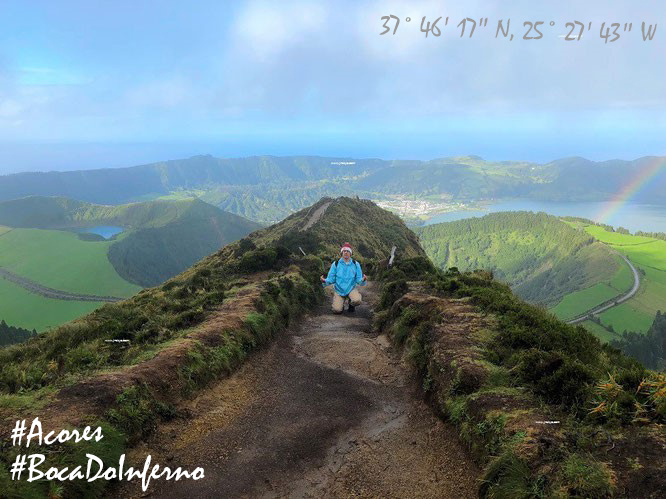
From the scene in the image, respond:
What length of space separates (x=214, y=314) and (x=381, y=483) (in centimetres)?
825

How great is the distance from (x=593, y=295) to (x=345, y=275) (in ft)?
453

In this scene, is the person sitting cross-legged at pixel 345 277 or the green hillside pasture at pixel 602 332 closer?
the person sitting cross-legged at pixel 345 277

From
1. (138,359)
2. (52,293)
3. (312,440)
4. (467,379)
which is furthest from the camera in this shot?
(52,293)

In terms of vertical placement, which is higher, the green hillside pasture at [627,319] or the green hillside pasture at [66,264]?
the green hillside pasture at [66,264]

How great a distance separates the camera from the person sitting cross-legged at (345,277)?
1652 cm

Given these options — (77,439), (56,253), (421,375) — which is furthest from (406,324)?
(56,253)

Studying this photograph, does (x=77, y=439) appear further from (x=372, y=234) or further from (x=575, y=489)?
(x=372, y=234)

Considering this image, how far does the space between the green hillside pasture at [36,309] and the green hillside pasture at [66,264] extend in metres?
10.9

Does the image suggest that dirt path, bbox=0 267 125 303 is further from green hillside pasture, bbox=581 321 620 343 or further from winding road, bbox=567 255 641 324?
winding road, bbox=567 255 641 324

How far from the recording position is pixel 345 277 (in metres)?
17.0

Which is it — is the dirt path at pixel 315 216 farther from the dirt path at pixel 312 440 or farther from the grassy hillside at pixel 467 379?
the dirt path at pixel 312 440

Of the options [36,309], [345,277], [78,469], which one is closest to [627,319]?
[345,277]

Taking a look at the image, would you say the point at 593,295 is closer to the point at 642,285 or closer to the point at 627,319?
the point at 627,319

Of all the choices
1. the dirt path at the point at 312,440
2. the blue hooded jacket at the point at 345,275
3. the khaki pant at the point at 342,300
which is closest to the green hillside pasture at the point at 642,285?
the khaki pant at the point at 342,300
